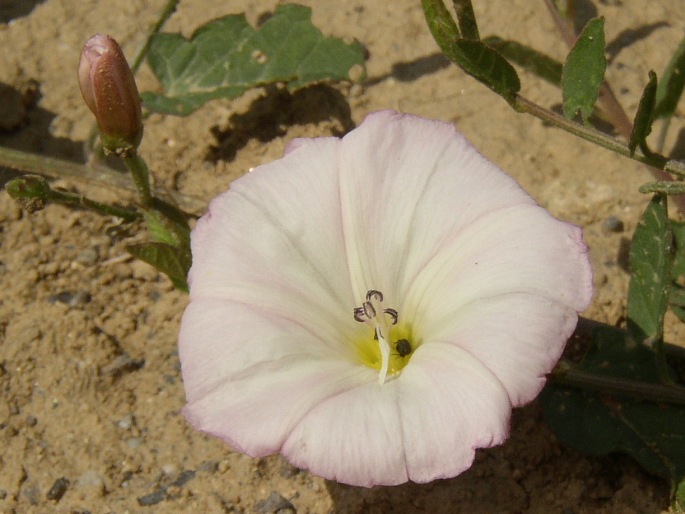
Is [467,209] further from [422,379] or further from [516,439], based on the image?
[516,439]

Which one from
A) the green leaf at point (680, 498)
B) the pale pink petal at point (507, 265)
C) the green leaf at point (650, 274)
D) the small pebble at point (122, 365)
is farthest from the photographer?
the small pebble at point (122, 365)

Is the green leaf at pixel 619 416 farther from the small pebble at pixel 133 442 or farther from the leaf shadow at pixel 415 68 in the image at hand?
the leaf shadow at pixel 415 68

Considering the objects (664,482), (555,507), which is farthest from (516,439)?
(664,482)

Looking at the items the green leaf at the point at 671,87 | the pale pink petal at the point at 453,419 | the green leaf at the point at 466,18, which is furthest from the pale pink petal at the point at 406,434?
the green leaf at the point at 671,87

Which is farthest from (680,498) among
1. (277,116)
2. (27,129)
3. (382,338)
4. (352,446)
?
(27,129)

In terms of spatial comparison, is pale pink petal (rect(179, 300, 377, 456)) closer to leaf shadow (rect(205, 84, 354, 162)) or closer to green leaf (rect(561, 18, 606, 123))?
green leaf (rect(561, 18, 606, 123))

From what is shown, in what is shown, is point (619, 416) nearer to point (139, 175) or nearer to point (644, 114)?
point (644, 114)
